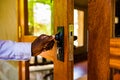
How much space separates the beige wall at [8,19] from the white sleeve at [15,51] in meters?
0.77

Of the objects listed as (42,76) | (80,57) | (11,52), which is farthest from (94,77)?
(80,57)

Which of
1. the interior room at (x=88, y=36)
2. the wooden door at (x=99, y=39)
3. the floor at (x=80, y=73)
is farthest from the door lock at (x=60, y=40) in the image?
the floor at (x=80, y=73)

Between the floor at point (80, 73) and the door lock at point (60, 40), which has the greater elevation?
the door lock at point (60, 40)

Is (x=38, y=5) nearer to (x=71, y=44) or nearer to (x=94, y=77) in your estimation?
(x=71, y=44)

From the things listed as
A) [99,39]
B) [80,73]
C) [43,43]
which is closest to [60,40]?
[43,43]

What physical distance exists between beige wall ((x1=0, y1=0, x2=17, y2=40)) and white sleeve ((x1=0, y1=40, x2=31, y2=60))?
769mm

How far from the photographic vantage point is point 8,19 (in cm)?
191

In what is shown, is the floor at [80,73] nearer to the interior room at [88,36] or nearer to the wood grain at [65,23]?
the interior room at [88,36]

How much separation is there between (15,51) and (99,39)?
0.46m

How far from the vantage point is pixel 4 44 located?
0.94 m

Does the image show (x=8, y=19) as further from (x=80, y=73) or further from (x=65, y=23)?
(x=80, y=73)

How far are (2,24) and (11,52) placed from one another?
4.40 ft

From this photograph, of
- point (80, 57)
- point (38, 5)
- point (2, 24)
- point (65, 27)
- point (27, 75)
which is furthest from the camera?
point (80, 57)

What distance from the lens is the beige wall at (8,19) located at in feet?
5.62
